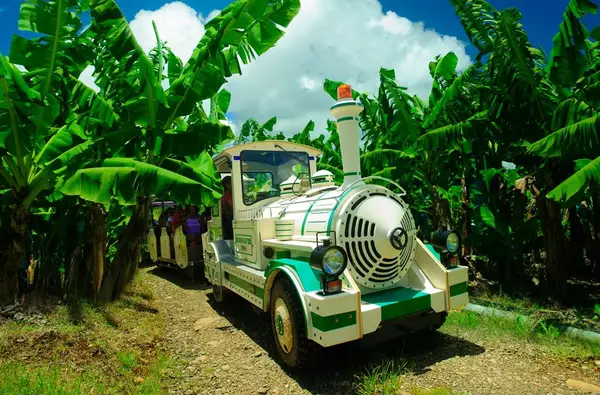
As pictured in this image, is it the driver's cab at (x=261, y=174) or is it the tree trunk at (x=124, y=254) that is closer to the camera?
the driver's cab at (x=261, y=174)

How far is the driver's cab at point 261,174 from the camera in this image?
233 inches

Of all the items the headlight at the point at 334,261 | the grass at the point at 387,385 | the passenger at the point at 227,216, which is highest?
the passenger at the point at 227,216

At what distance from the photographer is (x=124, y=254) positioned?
6.66m

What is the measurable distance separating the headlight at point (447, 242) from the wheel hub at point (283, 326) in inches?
77.3

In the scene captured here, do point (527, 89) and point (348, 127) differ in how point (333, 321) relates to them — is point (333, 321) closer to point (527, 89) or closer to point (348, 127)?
point (348, 127)

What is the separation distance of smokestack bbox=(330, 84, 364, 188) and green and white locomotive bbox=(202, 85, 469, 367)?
11 mm

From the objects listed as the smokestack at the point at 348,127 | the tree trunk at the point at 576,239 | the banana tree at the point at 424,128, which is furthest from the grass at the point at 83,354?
the tree trunk at the point at 576,239

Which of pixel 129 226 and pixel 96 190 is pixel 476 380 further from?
pixel 129 226

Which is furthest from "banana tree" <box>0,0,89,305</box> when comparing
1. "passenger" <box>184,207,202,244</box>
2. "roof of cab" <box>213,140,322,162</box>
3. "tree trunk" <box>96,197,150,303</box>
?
"passenger" <box>184,207,202,244</box>

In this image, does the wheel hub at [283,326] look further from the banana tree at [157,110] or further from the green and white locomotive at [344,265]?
the banana tree at [157,110]

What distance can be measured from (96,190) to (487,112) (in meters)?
6.24

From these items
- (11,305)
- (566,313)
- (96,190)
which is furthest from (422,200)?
(11,305)

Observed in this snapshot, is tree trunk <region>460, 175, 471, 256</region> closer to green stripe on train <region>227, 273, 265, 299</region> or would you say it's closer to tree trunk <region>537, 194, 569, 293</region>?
tree trunk <region>537, 194, 569, 293</region>

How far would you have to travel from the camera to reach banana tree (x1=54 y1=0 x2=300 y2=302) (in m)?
5.03
